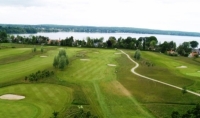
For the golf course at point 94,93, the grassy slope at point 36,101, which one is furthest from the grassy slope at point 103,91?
the grassy slope at point 36,101

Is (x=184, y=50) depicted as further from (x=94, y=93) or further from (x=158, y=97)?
(x=94, y=93)

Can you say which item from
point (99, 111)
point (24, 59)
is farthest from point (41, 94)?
point (24, 59)

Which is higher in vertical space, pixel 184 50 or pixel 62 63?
pixel 62 63

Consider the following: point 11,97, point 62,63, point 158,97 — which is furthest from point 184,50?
point 11,97

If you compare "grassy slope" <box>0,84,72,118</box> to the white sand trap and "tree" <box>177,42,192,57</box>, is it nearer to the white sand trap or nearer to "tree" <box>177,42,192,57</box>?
the white sand trap

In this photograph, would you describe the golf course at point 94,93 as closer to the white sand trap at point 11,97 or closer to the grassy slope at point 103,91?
the grassy slope at point 103,91

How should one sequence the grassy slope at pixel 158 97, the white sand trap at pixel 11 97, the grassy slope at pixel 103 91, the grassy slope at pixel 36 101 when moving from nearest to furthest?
the grassy slope at pixel 36 101
the grassy slope at pixel 103 91
the grassy slope at pixel 158 97
the white sand trap at pixel 11 97

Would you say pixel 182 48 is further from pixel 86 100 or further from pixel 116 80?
pixel 86 100

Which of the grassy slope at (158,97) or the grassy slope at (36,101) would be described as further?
the grassy slope at (158,97)
